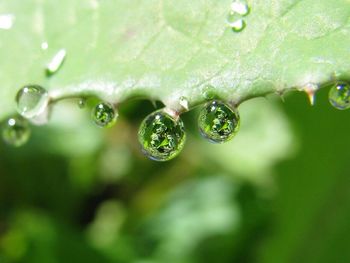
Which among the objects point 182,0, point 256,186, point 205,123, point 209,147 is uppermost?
point 209,147

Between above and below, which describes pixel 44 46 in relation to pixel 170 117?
above

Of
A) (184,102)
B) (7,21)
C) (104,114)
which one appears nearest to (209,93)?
(184,102)

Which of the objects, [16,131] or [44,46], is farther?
[16,131]

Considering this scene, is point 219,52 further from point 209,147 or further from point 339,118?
point 209,147

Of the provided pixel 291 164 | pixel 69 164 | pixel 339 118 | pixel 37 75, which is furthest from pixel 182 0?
pixel 69 164

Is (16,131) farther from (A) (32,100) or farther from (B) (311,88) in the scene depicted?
(B) (311,88)

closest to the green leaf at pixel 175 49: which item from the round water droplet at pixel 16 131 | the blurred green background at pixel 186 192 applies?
the round water droplet at pixel 16 131

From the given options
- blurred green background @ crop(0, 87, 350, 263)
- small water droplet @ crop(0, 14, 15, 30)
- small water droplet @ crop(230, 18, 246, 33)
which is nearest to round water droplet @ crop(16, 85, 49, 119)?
small water droplet @ crop(0, 14, 15, 30)

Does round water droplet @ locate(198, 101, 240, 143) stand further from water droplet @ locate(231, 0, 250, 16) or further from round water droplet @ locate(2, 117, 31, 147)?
round water droplet @ locate(2, 117, 31, 147)

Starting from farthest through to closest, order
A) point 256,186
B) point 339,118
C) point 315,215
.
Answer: point 256,186 → point 315,215 → point 339,118
